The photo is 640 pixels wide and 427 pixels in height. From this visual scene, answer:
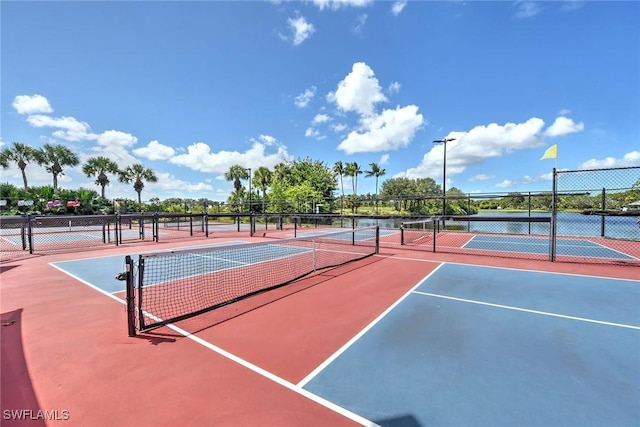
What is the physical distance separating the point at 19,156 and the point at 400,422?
6254cm

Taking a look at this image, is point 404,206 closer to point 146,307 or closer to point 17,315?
point 146,307

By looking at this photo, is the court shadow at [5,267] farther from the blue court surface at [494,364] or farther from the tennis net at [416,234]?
the tennis net at [416,234]

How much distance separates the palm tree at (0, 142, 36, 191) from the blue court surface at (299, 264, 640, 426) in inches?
2342

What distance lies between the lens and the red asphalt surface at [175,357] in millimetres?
2673

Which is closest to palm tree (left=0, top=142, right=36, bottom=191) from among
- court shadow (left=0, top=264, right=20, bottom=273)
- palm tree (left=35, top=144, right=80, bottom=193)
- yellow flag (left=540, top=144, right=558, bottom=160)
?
palm tree (left=35, top=144, right=80, bottom=193)

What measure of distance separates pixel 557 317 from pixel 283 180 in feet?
137

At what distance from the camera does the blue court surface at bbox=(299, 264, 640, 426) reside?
2676 millimetres

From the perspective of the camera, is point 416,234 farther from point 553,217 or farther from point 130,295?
point 130,295

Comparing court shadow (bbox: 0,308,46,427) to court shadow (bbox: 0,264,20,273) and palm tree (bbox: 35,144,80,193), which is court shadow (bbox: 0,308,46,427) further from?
palm tree (bbox: 35,144,80,193)

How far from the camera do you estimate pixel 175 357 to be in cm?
368

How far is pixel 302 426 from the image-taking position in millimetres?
2504

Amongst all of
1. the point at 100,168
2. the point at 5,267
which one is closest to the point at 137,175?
the point at 100,168

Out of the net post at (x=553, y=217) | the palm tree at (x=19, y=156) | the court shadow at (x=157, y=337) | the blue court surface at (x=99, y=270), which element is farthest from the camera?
the palm tree at (x=19, y=156)

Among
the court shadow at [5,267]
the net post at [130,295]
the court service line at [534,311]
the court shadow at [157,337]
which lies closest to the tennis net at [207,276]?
the net post at [130,295]
